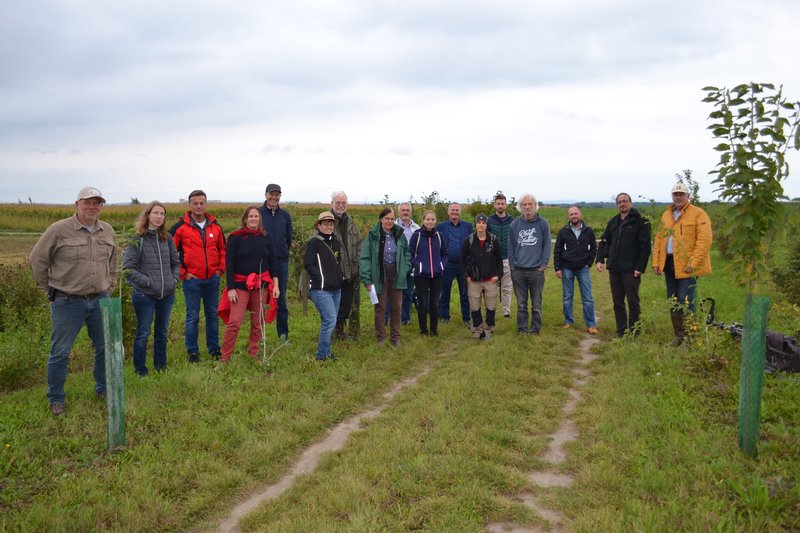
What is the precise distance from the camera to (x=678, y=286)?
23.9 ft

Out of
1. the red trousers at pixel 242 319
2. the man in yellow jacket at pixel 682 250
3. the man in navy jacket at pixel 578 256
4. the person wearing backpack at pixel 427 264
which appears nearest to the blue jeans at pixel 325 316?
the red trousers at pixel 242 319

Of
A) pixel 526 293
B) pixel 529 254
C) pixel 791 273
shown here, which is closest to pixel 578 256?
pixel 529 254

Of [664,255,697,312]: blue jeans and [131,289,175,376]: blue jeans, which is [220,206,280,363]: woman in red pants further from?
[664,255,697,312]: blue jeans

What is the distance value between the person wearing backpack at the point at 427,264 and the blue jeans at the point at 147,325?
378 cm

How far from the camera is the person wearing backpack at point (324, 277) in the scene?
7.10m

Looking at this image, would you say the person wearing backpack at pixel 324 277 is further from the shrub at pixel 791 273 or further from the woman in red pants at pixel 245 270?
the shrub at pixel 791 273

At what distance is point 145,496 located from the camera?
387 cm

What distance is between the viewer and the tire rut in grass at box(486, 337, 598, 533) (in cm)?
345

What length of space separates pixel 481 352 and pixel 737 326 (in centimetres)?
317

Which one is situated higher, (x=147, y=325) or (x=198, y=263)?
(x=198, y=263)

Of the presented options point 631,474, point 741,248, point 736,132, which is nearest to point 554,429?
point 631,474

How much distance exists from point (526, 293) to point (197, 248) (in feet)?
16.6

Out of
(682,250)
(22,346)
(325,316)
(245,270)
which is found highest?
(682,250)

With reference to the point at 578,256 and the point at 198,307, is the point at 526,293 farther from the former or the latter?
the point at 198,307
